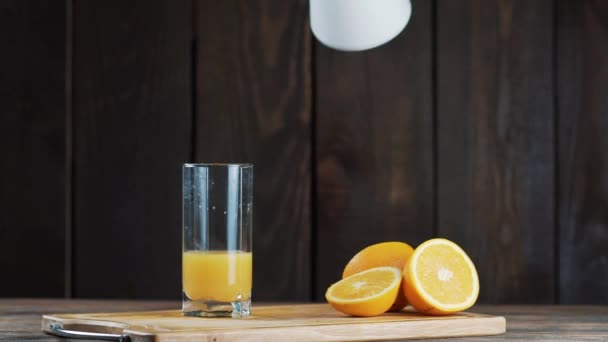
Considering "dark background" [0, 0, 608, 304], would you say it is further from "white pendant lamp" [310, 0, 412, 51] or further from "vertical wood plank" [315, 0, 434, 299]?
"white pendant lamp" [310, 0, 412, 51]

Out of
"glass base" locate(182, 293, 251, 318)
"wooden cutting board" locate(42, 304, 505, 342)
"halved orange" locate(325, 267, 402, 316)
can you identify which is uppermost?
"halved orange" locate(325, 267, 402, 316)

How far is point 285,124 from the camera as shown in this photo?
152 cm

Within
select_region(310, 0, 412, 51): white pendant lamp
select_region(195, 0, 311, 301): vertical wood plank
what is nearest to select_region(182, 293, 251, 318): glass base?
select_region(310, 0, 412, 51): white pendant lamp

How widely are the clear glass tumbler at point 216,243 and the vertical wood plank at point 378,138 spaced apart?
0.54m

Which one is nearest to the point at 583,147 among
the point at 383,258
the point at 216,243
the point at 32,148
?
the point at 383,258

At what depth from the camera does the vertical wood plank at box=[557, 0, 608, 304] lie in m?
1.51

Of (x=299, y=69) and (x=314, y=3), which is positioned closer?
(x=314, y=3)

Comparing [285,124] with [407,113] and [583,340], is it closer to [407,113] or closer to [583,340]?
[407,113]

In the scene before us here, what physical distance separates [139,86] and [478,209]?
556 millimetres

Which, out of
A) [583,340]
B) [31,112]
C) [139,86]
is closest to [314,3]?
[583,340]

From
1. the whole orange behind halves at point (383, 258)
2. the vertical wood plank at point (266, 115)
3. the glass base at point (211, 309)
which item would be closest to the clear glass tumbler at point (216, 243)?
the glass base at point (211, 309)

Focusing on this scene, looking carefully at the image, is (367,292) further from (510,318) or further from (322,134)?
(322,134)

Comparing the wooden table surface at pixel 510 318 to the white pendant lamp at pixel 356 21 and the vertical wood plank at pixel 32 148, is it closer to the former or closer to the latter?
the vertical wood plank at pixel 32 148

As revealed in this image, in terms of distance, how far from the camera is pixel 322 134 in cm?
152
